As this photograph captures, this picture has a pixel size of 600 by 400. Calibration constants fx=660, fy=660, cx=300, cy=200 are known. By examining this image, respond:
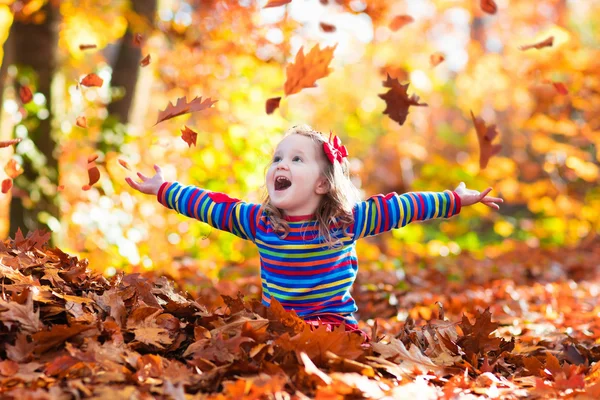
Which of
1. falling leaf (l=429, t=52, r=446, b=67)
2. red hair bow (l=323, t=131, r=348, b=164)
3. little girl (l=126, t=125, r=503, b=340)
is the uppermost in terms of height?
falling leaf (l=429, t=52, r=446, b=67)

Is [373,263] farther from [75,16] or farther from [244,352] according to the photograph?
[244,352]

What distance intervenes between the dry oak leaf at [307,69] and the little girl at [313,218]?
354mm

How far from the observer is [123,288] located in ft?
8.11

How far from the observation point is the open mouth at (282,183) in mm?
2781

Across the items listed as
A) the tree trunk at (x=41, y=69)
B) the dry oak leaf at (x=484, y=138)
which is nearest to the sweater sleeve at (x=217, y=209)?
the dry oak leaf at (x=484, y=138)

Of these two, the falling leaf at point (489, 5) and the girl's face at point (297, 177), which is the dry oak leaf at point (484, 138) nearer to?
the falling leaf at point (489, 5)

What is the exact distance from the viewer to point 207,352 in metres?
2.04

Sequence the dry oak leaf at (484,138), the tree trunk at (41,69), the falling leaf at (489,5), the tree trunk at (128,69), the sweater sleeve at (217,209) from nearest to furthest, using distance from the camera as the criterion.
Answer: the sweater sleeve at (217,209) < the dry oak leaf at (484,138) < the falling leaf at (489,5) < the tree trunk at (41,69) < the tree trunk at (128,69)

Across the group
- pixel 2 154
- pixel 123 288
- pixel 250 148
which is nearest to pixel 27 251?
pixel 123 288

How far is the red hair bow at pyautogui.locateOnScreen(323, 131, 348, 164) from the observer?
283 cm

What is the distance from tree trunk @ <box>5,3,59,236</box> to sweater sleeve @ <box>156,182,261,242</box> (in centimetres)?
267

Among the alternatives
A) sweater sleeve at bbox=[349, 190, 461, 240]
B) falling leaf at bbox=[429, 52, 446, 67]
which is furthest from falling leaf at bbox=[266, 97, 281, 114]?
falling leaf at bbox=[429, 52, 446, 67]

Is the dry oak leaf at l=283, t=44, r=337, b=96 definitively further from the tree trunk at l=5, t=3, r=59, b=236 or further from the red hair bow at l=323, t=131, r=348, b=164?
the tree trunk at l=5, t=3, r=59, b=236

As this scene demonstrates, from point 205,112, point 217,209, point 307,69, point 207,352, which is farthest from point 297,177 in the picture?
point 205,112
